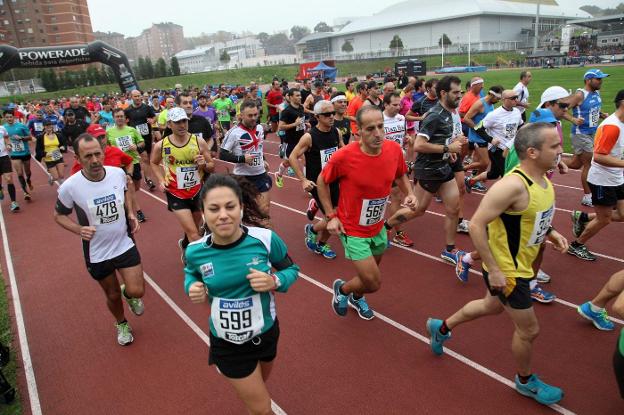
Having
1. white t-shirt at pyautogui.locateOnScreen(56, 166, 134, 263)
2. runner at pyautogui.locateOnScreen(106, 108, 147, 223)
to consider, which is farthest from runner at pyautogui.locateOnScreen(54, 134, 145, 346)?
runner at pyautogui.locateOnScreen(106, 108, 147, 223)

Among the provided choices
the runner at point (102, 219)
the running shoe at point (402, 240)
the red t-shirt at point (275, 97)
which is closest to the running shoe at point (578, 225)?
the running shoe at point (402, 240)

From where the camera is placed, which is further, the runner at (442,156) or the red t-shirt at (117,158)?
the red t-shirt at (117,158)

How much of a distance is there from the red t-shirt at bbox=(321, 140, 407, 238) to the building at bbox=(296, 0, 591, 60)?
85.5m

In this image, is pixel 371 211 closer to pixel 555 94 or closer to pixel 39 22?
pixel 555 94

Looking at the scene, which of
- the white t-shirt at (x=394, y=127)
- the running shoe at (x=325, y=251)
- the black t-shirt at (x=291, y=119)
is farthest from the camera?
the black t-shirt at (x=291, y=119)

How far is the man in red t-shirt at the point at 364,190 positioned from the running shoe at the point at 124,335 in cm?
250

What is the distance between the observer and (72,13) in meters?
89.2

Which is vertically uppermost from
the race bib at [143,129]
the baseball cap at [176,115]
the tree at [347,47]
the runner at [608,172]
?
the tree at [347,47]

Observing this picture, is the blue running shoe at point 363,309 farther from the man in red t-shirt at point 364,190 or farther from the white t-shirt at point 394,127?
the white t-shirt at point 394,127

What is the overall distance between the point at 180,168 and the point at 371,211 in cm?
277

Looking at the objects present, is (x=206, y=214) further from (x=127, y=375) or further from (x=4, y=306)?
(x=4, y=306)

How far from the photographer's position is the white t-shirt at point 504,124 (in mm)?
7355

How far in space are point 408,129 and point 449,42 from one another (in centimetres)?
8474

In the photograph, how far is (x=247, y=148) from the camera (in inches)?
254
